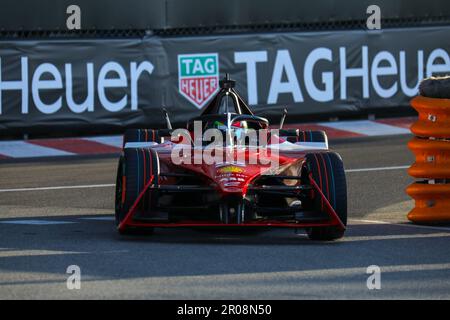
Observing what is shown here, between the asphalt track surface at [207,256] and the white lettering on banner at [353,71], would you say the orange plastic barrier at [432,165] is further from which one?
the white lettering on banner at [353,71]

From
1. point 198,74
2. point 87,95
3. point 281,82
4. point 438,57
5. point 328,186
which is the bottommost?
point 328,186

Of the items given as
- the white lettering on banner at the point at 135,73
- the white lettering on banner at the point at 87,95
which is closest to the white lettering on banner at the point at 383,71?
the white lettering on banner at the point at 135,73

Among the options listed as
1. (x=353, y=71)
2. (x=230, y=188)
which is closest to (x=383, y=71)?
(x=353, y=71)

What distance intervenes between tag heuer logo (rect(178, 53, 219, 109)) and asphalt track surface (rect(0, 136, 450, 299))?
380cm

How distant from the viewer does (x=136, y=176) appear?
9.30 meters

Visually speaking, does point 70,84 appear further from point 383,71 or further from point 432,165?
point 432,165

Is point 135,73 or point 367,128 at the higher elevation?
point 135,73

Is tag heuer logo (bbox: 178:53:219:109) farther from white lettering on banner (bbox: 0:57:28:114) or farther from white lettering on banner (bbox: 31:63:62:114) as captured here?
white lettering on banner (bbox: 0:57:28:114)

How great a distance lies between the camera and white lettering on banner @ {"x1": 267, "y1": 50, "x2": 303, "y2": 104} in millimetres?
16547

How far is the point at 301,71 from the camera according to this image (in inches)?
655

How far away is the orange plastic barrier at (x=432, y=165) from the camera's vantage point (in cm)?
1040

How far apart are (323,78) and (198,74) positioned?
1.80 m
